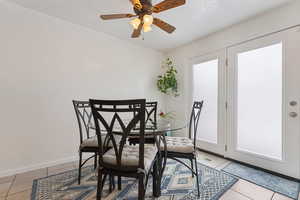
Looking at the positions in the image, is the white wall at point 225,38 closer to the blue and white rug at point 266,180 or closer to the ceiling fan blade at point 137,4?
the blue and white rug at point 266,180

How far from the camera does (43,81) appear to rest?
230 cm

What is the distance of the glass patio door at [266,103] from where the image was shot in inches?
77.6

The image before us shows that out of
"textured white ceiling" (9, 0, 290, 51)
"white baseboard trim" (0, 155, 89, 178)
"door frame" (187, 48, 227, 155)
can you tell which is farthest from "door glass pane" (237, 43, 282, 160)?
"white baseboard trim" (0, 155, 89, 178)

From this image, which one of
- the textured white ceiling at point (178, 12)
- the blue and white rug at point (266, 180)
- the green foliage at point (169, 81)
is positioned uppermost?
the textured white ceiling at point (178, 12)

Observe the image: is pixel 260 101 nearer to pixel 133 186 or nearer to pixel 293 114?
pixel 293 114

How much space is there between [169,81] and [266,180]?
2430 mm

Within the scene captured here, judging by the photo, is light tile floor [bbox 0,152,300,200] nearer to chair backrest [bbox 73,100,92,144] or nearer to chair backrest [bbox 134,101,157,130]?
chair backrest [bbox 73,100,92,144]

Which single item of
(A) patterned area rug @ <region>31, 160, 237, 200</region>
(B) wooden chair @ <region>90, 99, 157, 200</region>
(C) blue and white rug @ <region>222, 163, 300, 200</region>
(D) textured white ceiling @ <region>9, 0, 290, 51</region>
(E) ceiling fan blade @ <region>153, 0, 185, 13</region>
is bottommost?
(C) blue and white rug @ <region>222, 163, 300, 200</region>

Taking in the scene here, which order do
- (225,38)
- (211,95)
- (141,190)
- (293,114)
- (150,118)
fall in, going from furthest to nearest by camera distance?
(211,95) → (225,38) → (150,118) → (293,114) → (141,190)

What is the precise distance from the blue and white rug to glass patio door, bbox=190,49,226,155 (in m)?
0.49

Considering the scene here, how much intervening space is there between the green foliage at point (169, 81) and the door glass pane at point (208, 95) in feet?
1.69

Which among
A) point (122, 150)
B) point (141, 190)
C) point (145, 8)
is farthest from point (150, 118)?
point (145, 8)

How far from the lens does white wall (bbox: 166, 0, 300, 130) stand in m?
2.03

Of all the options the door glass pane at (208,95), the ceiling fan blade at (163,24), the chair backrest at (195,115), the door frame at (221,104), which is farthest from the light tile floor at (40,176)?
the ceiling fan blade at (163,24)
